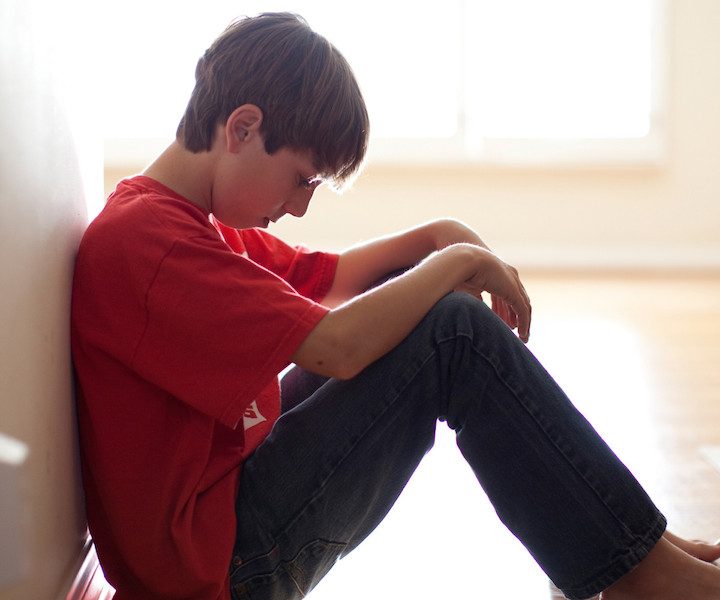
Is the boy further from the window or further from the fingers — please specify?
the window

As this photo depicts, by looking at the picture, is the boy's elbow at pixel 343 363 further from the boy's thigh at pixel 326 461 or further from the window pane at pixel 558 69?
the window pane at pixel 558 69

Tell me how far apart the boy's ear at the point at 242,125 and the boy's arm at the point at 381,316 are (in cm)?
20

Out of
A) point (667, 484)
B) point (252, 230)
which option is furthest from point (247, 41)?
point (667, 484)

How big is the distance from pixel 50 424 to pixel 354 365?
274 mm

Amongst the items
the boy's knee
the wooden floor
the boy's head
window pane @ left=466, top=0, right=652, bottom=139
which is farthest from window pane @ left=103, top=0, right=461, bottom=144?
the boy's knee

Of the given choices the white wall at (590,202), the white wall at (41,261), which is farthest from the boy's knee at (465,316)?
the white wall at (590,202)

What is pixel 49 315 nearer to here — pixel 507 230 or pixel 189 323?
pixel 189 323

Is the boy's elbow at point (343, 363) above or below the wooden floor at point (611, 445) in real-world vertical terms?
above

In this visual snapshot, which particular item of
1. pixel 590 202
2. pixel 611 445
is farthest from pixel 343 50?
pixel 611 445

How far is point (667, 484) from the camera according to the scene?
156 centimetres

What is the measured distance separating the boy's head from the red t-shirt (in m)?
0.11

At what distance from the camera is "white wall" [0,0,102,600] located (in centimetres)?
75

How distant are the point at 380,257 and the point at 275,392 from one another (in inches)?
11.6

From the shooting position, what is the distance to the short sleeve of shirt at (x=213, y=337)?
36.1 inches
